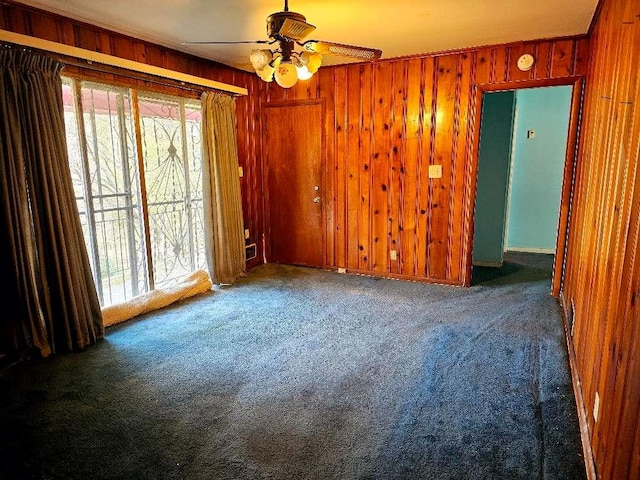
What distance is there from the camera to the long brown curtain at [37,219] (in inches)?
101

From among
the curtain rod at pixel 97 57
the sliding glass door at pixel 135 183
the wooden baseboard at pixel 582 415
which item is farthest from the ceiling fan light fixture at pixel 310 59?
the wooden baseboard at pixel 582 415

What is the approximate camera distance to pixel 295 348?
9.66 ft

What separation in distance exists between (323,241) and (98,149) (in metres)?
A: 2.65

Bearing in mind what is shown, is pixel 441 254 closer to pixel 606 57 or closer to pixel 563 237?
pixel 563 237

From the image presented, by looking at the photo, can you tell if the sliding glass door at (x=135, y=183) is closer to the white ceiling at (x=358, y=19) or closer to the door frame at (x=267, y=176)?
the white ceiling at (x=358, y=19)

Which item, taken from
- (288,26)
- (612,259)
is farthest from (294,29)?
(612,259)

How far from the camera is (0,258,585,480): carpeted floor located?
183 cm

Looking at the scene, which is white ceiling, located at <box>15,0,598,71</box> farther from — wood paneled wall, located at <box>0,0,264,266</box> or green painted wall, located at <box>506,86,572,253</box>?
green painted wall, located at <box>506,86,572,253</box>

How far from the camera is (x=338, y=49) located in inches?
93.5

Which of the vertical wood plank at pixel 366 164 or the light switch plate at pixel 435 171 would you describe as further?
the vertical wood plank at pixel 366 164

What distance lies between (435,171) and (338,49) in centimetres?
224

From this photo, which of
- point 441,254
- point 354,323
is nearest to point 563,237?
point 441,254

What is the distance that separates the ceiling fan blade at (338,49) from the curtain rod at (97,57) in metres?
1.62

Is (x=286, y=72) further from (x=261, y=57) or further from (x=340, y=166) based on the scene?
(x=340, y=166)
